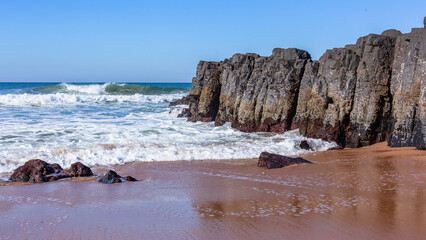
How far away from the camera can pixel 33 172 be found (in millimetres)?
7812

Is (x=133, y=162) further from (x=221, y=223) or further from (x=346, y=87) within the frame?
(x=346, y=87)

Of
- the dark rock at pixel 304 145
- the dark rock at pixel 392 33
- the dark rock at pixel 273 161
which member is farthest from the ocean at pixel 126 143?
the dark rock at pixel 392 33

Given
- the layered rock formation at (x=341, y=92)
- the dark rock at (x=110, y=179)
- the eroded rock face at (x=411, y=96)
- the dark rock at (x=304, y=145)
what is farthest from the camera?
the dark rock at (x=304, y=145)

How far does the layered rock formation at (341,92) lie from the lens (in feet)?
35.9

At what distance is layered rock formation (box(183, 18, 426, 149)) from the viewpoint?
10.9 metres

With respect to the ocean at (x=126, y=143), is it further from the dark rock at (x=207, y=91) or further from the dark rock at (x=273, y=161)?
the dark rock at (x=273, y=161)

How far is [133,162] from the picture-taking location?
400 inches

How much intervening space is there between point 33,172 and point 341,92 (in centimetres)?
905

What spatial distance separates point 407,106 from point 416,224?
22.7 feet

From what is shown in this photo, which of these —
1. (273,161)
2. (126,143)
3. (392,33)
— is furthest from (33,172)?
(392,33)

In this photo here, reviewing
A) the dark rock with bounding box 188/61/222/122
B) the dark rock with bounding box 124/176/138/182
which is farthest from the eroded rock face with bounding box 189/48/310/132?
the dark rock with bounding box 124/176/138/182

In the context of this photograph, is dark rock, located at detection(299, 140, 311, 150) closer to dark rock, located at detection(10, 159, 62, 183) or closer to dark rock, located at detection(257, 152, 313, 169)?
dark rock, located at detection(257, 152, 313, 169)

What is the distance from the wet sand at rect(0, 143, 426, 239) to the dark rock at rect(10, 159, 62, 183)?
380 mm

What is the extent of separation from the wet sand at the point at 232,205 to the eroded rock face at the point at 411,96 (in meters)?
1.98
